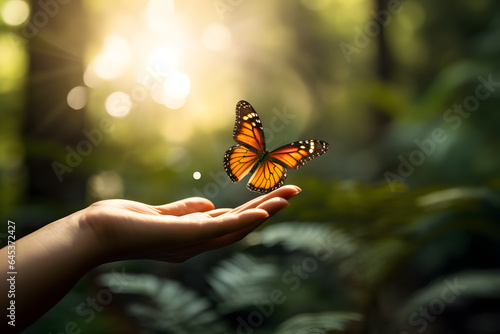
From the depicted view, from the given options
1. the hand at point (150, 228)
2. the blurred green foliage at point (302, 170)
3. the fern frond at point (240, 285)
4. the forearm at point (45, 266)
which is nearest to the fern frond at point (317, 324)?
the blurred green foliage at point (302, 170)

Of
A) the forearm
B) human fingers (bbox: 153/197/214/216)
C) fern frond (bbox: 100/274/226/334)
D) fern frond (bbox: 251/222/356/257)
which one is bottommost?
the forearm

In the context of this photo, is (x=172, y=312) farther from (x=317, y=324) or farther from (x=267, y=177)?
(x=267, y=177)

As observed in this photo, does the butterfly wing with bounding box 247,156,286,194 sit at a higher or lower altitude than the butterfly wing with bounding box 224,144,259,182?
lower

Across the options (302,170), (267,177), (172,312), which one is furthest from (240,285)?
(302,170)

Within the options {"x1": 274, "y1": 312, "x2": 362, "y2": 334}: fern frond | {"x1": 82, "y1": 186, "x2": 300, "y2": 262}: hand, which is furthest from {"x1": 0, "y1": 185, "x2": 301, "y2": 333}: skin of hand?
{"x1": 274, "y1": 312, "x2": 362, "y2": 334}: fern frond

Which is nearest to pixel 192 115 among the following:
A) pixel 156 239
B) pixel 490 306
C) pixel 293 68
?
pixel 293 68

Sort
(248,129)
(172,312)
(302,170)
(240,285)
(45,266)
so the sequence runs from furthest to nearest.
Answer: (302,170) < (240,285) < (172,312) < (248,129) < (45,266)

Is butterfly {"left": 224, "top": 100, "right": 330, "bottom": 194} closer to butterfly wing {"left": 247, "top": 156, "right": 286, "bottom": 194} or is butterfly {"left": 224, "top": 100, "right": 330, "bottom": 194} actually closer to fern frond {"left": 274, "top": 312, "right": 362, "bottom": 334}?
butterfly wing {"left": 247, "top": 156, "right": 286, "bottom": 194}
